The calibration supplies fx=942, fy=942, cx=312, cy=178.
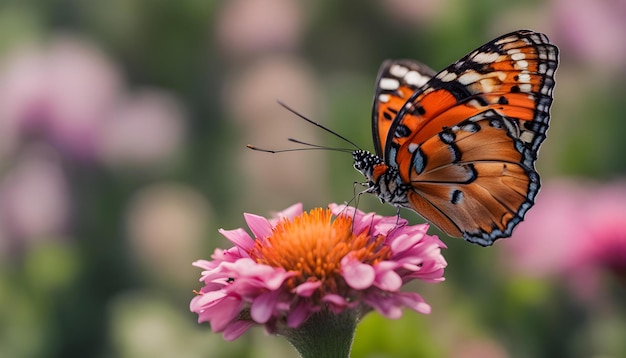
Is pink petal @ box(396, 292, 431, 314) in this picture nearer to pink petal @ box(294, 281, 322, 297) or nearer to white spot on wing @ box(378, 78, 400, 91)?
pink petal @ box(294, 281, 322, 297)

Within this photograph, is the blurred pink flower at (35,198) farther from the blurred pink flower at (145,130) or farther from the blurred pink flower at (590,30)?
the blurred pink flower at (590,30)

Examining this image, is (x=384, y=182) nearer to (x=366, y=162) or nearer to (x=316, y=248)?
(x=366, y=162)

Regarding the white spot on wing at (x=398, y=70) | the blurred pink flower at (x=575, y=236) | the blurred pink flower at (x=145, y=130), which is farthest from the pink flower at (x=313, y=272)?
the blurred pink flower at (x=145, y=130)

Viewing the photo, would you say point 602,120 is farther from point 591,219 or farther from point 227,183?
point 227,183

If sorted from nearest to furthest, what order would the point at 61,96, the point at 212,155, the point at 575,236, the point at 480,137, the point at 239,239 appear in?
1. the point at 239,239
2. the point at 480,137
3. the point at 575,236
4. the point at 61,96
5. the point at 212,155

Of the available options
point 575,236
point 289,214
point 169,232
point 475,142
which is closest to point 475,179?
point 475,142

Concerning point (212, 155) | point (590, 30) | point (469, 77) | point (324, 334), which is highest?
point (469, 77)

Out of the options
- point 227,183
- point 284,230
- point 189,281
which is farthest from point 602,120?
point 284,230

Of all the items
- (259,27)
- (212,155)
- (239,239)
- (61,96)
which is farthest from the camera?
(212,155)

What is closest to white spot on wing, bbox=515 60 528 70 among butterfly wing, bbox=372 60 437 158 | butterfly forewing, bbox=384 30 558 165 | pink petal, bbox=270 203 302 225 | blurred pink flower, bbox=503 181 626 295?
butterfly forewing, bbox=384 30 558 165
